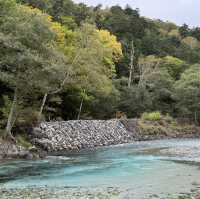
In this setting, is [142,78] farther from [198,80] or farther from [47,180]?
[47,180]

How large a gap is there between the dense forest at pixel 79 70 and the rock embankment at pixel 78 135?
1.65 meters

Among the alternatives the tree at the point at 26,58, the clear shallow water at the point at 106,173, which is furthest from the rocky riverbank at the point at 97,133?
the clear shallow water at the point at 106,173

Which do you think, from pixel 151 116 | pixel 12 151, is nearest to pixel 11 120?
pixel 12 151

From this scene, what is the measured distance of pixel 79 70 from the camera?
4912cm

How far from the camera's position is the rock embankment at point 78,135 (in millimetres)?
40594

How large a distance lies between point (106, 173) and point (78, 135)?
19.1 meters

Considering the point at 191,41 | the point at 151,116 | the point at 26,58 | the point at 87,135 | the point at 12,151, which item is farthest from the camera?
the point at 191,41

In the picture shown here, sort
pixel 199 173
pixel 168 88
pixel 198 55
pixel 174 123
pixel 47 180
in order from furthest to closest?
1. pixel 198 55
2. pixel 168 88
3. pixel 174 123
4. pixel 199 173
5. pixel 47 180

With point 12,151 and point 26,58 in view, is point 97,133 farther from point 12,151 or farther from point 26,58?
point 26,58

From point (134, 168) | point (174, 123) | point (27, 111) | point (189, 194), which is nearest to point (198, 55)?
point (174, 123)

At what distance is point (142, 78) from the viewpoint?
8019 cm

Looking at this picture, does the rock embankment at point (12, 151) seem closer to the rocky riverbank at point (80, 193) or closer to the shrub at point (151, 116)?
the rocky riverbank at point (80, 193)

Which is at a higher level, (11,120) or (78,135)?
(11,120)

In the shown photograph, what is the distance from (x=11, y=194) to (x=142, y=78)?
61.6 m
